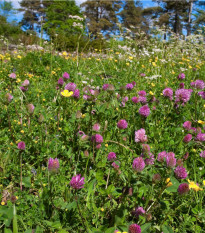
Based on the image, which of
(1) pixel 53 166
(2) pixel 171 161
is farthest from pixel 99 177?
(2) pixel 171 161

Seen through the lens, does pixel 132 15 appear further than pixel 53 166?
Yes

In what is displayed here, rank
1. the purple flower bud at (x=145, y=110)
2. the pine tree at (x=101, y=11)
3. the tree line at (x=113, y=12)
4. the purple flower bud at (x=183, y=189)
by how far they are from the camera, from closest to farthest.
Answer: the purple flower bud at (x=183, y=189) < the purple flower bud at (x=145, y=110) < the tree line at (x=113, y=12) < the pine tree at (x=101, y=11)

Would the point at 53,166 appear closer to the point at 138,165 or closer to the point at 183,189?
the point at 138,165

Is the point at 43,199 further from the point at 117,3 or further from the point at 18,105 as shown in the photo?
the point at 117,3

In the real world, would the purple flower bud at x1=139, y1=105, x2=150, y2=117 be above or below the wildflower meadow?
above

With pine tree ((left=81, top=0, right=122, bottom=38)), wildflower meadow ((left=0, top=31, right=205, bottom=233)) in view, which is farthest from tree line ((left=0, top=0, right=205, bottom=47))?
wildflower meadow ((left=0, top=31, right=205, bottom=233))

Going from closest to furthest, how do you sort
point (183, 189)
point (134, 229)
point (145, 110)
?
1. point (134, 229)
2. point (183, 189)
3. point (145, 110)

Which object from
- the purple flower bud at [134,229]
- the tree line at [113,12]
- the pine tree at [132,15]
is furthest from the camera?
the pine tree at [132,15]

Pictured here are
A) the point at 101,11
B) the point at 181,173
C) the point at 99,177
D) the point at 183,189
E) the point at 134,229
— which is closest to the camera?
the point at 134,229

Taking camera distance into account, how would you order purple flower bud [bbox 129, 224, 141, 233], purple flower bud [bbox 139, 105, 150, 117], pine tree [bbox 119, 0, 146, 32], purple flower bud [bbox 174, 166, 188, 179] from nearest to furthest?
purple flower bud [bbox 129, 224, 141, 233], purple flower bud [bbox 174, 166, 188, 179], purple flower bud [bbox 139, 105, 150, 117], pine tree [bbox 119, 0, 146, 32]

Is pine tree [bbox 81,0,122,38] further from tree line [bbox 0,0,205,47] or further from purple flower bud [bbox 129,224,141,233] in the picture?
purple flower bud [bbox 129,224,141,233]

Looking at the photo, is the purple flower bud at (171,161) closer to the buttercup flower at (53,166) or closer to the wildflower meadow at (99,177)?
the wildflower meadow at (99,177)

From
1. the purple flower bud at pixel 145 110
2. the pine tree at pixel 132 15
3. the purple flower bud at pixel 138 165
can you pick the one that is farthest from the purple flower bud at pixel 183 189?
the pine tree at pixel 132 15

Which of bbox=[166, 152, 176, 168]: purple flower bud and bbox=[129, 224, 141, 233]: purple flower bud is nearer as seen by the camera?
bbox=[129, 224, 141, 233]: purple flower bud
